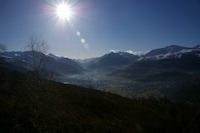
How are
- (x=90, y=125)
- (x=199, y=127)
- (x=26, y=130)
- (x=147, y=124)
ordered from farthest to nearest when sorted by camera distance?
1. (x=90, y=125)
2. (x=26, y=130)
3. (x=147, y=124)
4. (x=199, y=127)

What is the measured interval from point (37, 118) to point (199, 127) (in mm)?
6900

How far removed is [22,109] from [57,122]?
2531mm

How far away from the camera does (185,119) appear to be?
3.09 metres

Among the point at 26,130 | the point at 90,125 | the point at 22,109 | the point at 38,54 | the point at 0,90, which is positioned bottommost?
the point at 90,125

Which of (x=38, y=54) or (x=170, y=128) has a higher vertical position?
(x=38, y=54)

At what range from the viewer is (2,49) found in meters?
17.5

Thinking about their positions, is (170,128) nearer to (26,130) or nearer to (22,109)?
(26,130)

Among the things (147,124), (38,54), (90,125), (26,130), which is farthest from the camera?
(38,54)

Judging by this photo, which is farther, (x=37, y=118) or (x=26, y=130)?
(x=37, y=118)

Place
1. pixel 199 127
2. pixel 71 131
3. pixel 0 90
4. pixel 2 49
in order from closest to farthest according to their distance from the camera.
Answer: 1. pixel 199 127
2. pixel 71 131
3. pixel 0 90
4. pixel 2 49

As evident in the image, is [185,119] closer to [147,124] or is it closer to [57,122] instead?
[147,124]

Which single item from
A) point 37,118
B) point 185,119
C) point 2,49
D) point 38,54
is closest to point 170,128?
point 185,119

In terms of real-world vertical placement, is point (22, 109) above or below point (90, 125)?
above

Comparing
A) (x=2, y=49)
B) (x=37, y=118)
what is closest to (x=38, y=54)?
(x=2, y=49)
